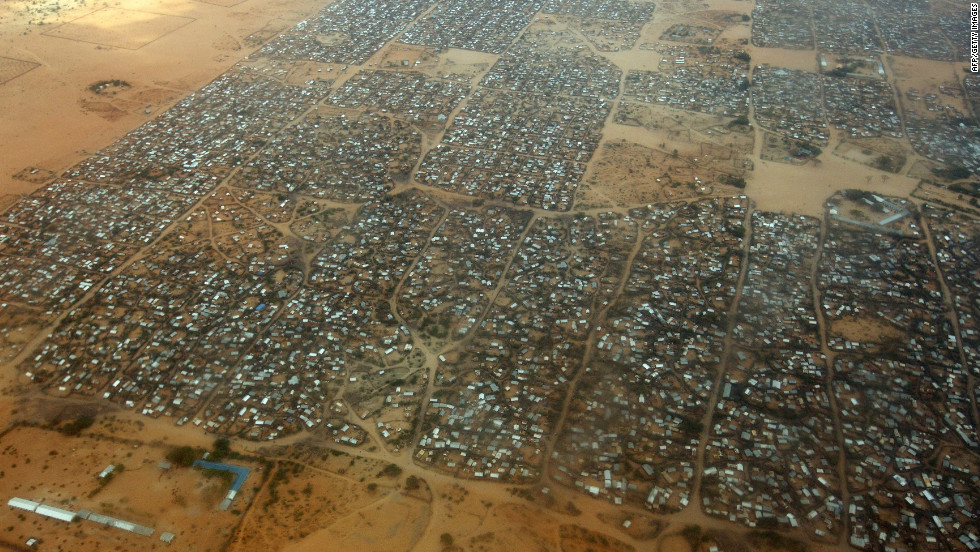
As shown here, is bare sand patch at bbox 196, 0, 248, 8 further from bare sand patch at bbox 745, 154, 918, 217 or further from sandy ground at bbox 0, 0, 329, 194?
bare sand patch at bbox 745, 154, 918, 217

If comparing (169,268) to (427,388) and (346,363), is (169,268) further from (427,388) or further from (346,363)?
(427,388)

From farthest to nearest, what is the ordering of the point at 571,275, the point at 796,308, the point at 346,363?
the point at 571,275 → the point at 796,308 → the point at 346,363

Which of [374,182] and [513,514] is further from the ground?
[374,182]

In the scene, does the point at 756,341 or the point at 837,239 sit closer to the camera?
the point at 756,341

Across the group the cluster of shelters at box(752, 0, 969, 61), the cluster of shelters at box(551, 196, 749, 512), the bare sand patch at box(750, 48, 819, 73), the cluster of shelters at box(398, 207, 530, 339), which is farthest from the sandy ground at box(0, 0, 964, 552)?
the cluster of shelters at box(752, 0, 969, 61)

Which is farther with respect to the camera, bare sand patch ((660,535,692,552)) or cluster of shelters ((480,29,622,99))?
cluster of shelters ((480,29,622,99))

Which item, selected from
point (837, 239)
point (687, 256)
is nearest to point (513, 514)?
point (687, 256)

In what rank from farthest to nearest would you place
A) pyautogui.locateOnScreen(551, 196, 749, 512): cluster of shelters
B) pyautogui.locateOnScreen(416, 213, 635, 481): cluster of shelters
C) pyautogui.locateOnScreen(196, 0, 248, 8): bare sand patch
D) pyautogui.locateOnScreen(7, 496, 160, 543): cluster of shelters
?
pyautogui.locateOnScreen(196, 0, 248, 8): bare sand patch
pyautogui.locateOnScreen(416, 213, 635, 481): cluster of shelters
pyautogui.locateOnScreen(551, 196, 749, 512): cluster of shelters
pyautogui.locateOnScreen(7, 496, 160, 543): cluster of shelters
